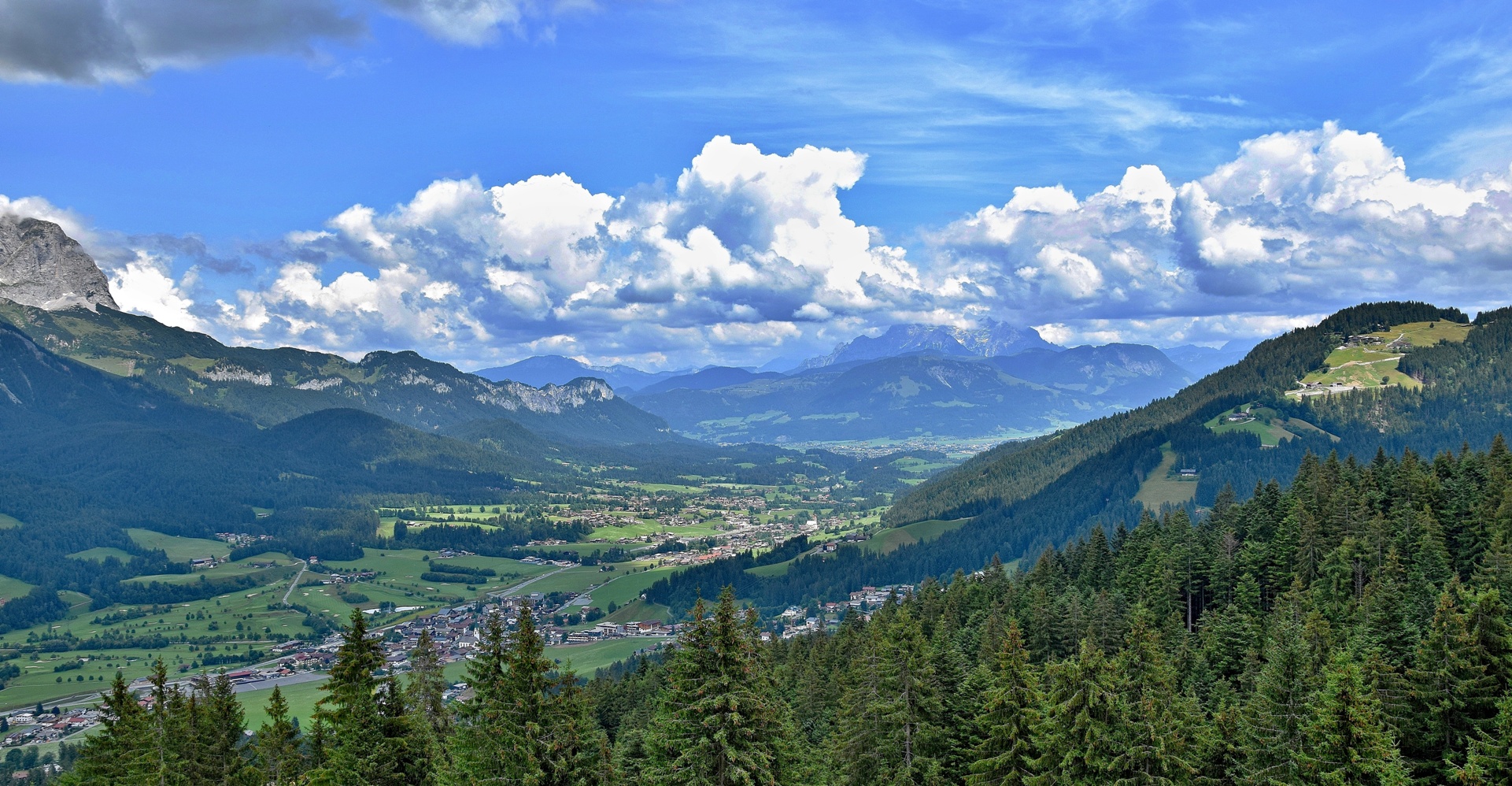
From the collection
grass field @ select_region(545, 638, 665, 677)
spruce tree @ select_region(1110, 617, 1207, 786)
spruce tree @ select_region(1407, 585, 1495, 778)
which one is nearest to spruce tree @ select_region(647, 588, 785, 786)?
spruce tree @ select_region(1110, 617, 1207, 786)

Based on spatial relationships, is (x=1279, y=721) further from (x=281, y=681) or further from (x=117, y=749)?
(x=281, y=681)

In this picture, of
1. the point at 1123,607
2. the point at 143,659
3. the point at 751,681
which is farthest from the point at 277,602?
the point at 751,681

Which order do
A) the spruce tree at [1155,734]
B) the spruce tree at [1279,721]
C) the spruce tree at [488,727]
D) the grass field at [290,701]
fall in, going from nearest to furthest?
the spruce tree at [488,727] → the spruce tree at [1155,734] → the spruce tree at [1279,721] → the grass field at [290,701]

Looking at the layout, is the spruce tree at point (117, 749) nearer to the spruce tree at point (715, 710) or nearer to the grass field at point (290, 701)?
the spruce tree at point (715, 710)

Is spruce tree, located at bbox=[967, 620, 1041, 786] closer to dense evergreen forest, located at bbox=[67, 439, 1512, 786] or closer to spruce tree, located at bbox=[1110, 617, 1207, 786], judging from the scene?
dense evergreen forest, located at bbox=[67, 439, 1512, 786]

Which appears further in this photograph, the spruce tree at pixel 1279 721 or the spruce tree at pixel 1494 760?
the spruce tree at pixel 1279 721

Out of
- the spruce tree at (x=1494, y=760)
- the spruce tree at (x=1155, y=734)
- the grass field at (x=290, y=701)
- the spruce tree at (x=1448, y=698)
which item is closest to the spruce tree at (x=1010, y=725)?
the spruce tree at (x=1155, y=734)

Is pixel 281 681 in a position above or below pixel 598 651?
above

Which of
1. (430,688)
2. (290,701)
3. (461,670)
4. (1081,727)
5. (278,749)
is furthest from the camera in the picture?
(461,670)

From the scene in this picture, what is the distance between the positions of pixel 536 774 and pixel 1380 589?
4409cm

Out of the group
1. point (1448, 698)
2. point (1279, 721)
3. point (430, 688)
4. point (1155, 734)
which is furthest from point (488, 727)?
point (1448, 698)

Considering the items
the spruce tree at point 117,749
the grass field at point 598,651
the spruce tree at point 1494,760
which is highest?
the spruce tree at point 117,749

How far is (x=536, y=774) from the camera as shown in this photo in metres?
26.5

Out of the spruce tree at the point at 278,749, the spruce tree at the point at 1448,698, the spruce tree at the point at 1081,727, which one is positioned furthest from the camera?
the spruce tree at the point at 278,749
